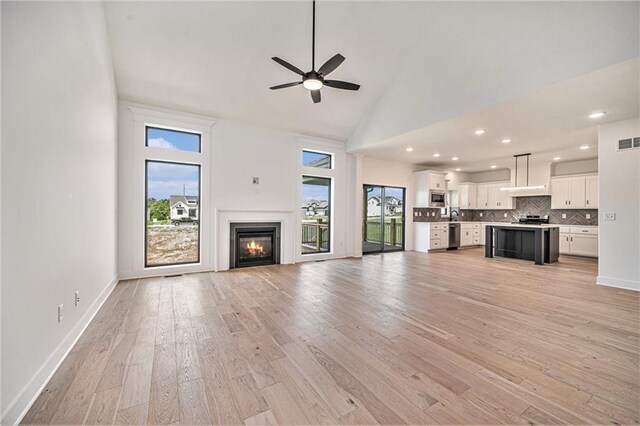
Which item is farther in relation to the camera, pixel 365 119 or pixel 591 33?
pixel 365 119

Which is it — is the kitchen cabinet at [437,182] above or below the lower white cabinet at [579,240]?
above

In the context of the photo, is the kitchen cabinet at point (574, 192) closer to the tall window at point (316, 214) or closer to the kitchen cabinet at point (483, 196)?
the kitchen cabinet at point (483, 196)

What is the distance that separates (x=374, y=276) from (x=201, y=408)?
12.0ft

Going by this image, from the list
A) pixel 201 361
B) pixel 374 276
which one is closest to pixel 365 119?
pixel 374 276

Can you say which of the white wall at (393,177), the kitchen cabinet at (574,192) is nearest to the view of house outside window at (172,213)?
the white wall at (393,177)

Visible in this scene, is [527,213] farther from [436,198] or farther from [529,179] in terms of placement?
[436,198]

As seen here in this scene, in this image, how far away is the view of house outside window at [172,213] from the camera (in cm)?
467

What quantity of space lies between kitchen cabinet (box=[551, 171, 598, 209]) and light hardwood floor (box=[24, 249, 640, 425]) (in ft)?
14.9

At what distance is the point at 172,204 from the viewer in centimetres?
486

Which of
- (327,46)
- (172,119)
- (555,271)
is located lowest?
(555,271)

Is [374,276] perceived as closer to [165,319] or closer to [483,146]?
[165,319]

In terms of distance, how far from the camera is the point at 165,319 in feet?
9.02

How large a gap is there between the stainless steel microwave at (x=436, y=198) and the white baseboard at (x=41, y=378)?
8.23 m

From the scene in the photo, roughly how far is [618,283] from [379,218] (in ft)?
15.8
